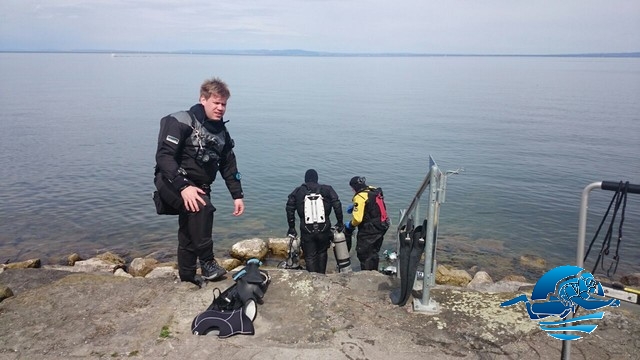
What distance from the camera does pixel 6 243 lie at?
13359 millimetres

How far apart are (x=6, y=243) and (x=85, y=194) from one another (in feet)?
15.6

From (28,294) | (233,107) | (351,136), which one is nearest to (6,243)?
(28,294)

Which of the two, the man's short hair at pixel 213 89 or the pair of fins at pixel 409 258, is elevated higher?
the man's short hair at pixel 213 89

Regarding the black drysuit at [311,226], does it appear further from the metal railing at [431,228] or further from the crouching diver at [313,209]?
the metal railing at [431,228]

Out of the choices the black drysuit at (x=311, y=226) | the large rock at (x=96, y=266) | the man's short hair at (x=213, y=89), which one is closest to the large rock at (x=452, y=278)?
the black drysuit at (x=311, y=226)

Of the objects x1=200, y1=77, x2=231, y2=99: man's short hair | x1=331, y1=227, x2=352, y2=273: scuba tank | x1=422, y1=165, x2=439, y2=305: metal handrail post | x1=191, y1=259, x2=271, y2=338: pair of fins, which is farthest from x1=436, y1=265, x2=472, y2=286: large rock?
x1=200, y1=77, x2=231, y2=99: man's short hair

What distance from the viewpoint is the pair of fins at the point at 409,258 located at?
4.70 m

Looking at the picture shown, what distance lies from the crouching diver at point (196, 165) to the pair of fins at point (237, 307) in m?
0.56

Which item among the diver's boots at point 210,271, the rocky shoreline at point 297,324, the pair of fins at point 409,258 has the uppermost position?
the pair of fins at point 409,258

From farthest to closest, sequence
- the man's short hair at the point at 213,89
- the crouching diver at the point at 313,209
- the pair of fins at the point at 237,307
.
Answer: the crouching diver at the point at 313,209
the man's short hair at the point at 213,89
the pair of fins at the point at 237,307

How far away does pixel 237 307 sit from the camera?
473 centimetres

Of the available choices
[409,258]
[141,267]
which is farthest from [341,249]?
[141,267]

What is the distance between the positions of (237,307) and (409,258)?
70.3 inches

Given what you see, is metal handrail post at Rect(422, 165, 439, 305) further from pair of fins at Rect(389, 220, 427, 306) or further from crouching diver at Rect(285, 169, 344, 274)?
crouching diver at Rect(285, 169, 344, 274)
